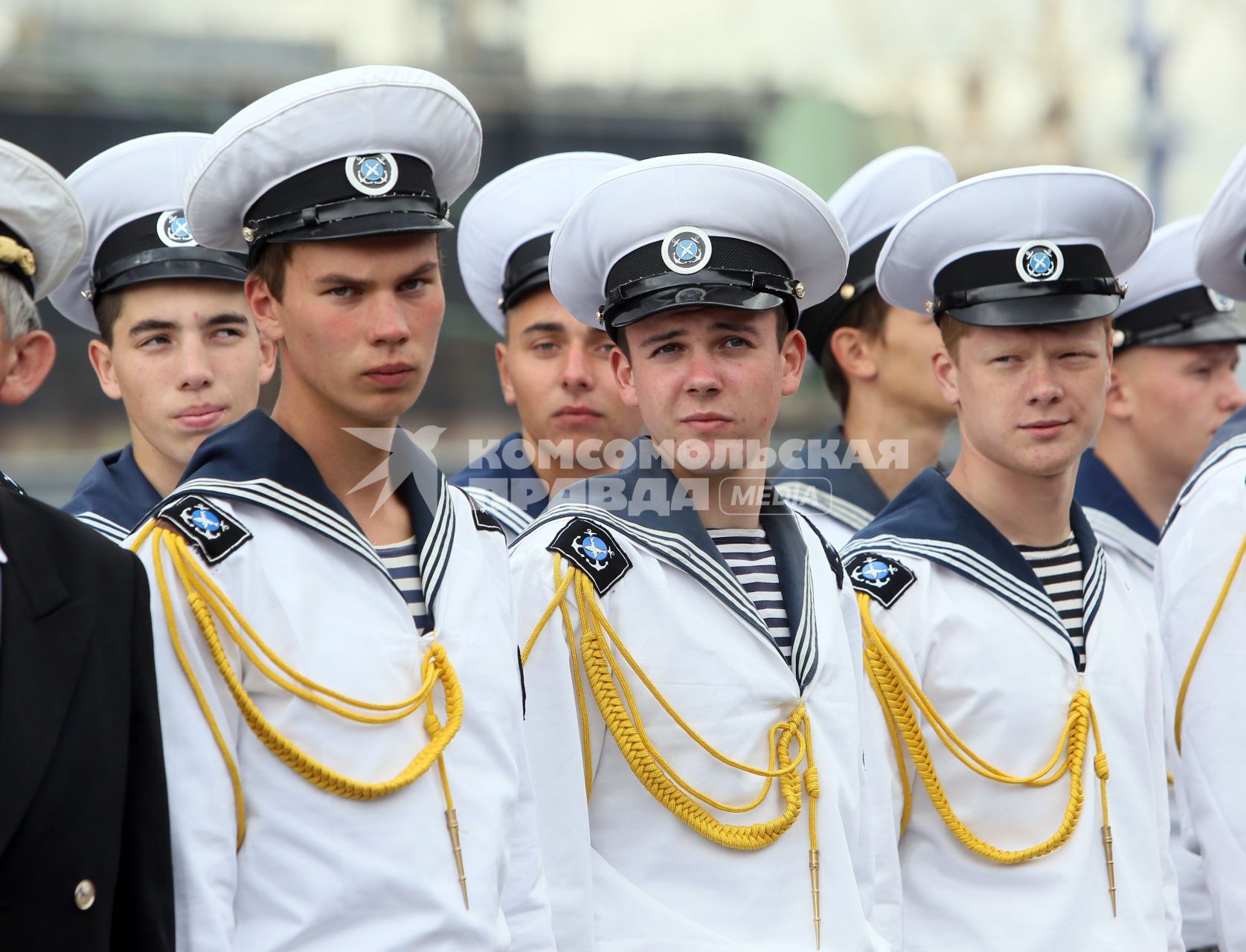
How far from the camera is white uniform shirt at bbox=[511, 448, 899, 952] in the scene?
10.5 feet

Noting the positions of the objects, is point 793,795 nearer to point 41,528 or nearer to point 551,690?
point 551,690

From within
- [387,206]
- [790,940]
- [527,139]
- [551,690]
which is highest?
[527,139]

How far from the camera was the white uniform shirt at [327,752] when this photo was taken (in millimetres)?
2693

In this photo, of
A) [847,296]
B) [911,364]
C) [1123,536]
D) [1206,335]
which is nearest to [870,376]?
[911,364]

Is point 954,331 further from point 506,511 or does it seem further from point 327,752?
point 327,752

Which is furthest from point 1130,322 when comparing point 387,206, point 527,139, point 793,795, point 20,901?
point 527,139

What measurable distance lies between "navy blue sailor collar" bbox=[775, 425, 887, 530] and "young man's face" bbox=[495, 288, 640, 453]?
Answer: 0.61 m

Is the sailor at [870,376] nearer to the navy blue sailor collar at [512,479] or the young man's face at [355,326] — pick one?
the navy blue sailor collar at [512,479]

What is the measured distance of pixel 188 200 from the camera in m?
3.01

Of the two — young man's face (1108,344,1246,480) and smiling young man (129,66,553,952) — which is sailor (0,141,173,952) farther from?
young man's face (1108,344,1246,480)

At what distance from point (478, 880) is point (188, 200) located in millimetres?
1269

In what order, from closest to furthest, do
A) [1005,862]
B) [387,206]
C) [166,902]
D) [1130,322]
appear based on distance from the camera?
1. [166,902]
2. [387,206]
3. [1005,862]
4. [1130,322]

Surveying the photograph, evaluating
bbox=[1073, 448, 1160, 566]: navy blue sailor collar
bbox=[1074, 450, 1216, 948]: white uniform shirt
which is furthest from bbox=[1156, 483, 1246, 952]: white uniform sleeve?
bbox=[1073, 448, 1160, 566]: navy blue sailor collar

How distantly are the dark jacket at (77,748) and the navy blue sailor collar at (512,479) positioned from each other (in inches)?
96.9
